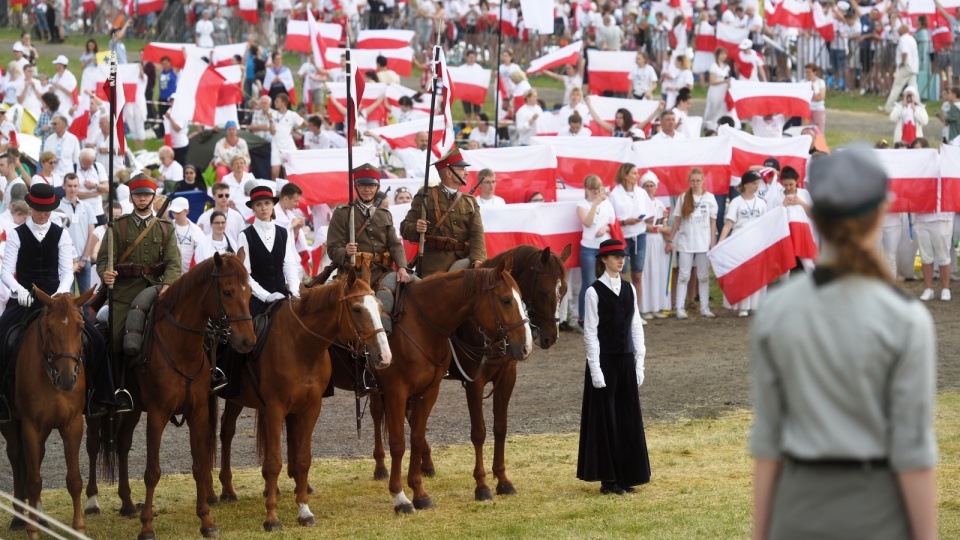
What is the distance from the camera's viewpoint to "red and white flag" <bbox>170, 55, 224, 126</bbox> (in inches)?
940

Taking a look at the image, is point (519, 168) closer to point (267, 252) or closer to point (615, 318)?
point (267, 252)

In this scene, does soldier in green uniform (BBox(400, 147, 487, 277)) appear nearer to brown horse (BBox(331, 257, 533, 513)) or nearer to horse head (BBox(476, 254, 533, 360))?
brown horse (BBox(331, 257, 533, 513))

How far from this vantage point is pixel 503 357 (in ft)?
37.2

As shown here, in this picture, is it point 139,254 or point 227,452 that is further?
point 227,452

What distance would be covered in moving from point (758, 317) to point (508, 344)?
6786 mm

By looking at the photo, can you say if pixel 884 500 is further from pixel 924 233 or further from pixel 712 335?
pixel 924 233

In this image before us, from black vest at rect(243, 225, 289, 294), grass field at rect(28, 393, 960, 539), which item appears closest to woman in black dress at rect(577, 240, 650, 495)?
grass field at rect(28, 393, 960, 539)

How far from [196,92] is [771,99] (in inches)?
414

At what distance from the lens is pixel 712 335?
1900 centimetres

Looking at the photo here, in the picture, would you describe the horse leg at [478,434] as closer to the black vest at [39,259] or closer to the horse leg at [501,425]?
the horse leg at [501,425]

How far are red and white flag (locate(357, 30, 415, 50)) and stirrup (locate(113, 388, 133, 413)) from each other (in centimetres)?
2007

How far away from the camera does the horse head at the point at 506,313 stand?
1062 cm

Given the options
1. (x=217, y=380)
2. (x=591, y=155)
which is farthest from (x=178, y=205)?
(x=591, y=155)

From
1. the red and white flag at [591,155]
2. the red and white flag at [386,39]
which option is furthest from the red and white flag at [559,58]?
the red and white flag at [591,155]
